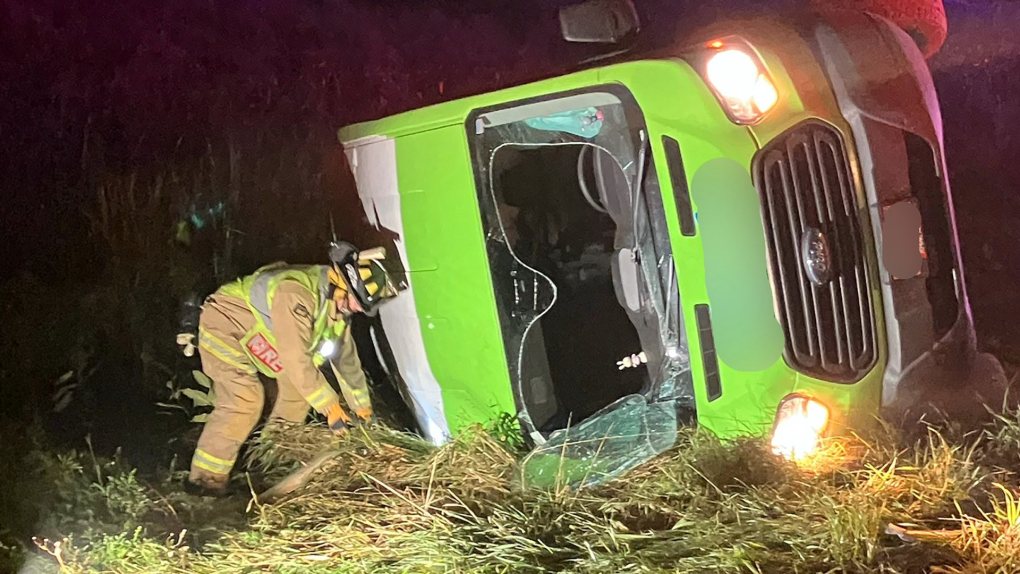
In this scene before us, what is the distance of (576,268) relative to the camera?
218 cm

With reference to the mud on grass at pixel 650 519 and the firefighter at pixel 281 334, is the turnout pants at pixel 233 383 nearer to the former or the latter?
the firefighter at pixel 281 334

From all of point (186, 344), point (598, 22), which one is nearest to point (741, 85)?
point (598, 22)

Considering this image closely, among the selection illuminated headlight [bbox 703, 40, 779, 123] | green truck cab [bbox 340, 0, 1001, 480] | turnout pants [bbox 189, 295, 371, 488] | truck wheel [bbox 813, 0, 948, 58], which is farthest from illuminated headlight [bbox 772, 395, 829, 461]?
turnout pants [bbox 189, 295, 371, 488]

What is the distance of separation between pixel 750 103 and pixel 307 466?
4.06 feet

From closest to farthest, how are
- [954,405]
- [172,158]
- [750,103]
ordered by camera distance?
1. [750,103]
2. [954,405]
3. [172,158]

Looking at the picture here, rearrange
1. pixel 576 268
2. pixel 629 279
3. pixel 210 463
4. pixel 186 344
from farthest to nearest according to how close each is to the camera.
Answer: pixel 576 268, pixel 629 279, pixel 186 344, pixel 210 463

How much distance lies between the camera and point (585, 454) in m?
1.86

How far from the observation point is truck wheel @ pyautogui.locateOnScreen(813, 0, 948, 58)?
192 centimetres

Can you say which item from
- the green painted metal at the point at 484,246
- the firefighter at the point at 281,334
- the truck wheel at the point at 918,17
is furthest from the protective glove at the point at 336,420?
the truck wheel at the point at 918,17

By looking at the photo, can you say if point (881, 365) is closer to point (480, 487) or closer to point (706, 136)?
point (706, 136)

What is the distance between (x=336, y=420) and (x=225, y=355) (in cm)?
31

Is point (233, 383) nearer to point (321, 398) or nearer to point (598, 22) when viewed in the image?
point (321, 398)

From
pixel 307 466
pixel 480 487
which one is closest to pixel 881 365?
pixel 480 487

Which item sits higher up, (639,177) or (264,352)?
(639,177)
